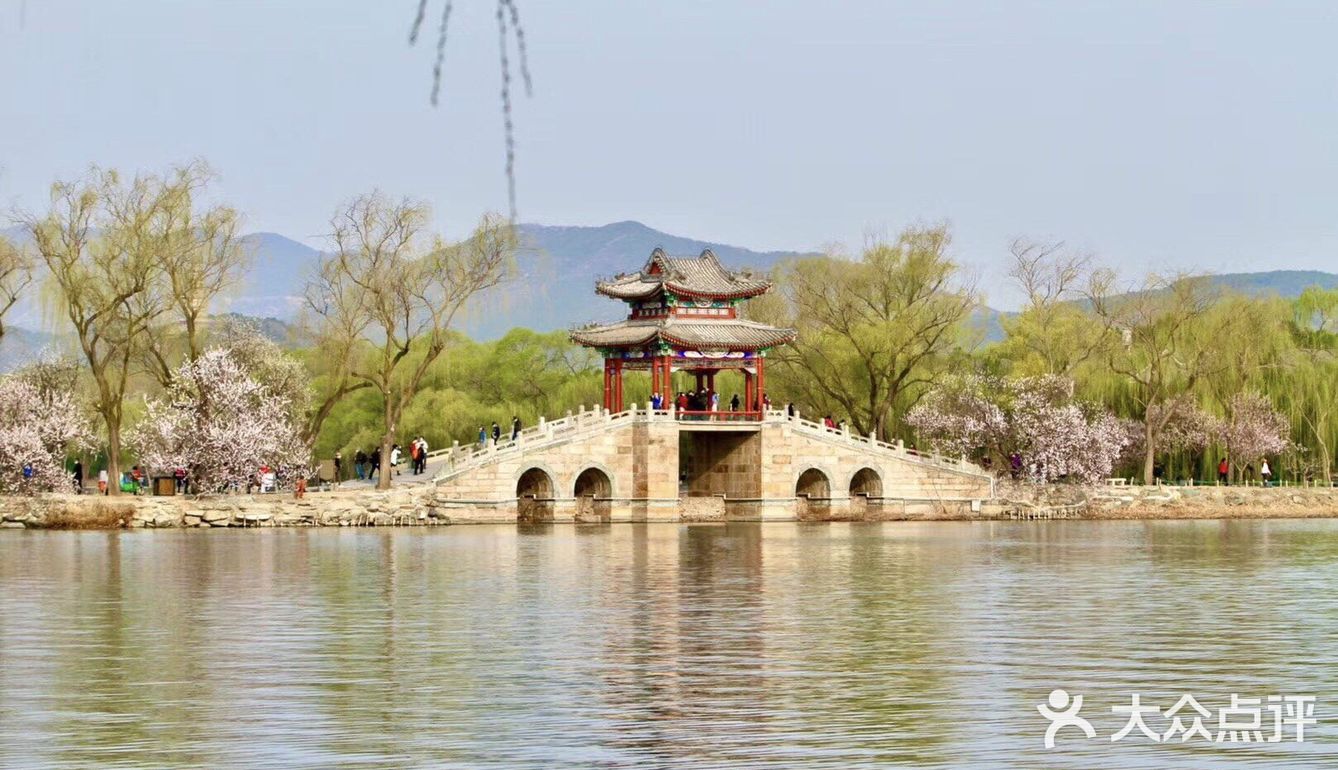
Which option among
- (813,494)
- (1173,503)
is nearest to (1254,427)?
(1173,503)

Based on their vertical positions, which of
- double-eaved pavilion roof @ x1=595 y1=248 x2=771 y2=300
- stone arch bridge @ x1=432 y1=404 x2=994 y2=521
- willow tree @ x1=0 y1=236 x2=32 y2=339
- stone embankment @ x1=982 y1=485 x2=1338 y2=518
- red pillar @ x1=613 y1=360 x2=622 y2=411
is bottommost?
stone embankment @ x1=982 y1=485 x2=1338 y2=518

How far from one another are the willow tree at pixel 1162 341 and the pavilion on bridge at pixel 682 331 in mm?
11306

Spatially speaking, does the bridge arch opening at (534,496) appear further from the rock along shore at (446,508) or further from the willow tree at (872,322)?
the willow tree at (872,322)

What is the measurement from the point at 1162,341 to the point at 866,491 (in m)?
10.6

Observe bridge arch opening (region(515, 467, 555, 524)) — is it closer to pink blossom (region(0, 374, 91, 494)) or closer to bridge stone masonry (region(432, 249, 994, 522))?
bridge stone masonry (region(432, 249, 994, 522))

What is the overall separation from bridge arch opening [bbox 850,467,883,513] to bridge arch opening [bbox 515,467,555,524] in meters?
10.2

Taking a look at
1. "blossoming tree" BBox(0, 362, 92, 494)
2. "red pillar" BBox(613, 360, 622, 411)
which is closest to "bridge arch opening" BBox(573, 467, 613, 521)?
"red pillar" BBox(613, 360, 622, 411)

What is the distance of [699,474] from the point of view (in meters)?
63.9

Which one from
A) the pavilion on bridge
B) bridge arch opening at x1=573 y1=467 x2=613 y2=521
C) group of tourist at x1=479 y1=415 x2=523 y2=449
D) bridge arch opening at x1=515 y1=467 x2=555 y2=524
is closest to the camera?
bridge arch opening at x1=515 y1=467 x2=555 y2=524

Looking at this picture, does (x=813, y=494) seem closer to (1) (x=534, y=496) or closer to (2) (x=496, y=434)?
(1) (x=534, y=496)

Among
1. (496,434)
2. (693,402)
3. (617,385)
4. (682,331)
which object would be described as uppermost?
(682,331)

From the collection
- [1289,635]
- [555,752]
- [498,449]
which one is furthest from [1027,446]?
[555,752]

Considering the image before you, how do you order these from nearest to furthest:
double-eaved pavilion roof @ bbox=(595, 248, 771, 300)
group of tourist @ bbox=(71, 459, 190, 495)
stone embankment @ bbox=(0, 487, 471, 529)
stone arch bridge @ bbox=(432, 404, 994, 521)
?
stone embankment @ bbox=(0, 487, 471, 529)
group of tourist @ bbox=(71, 459, 190, 495)
stone arch bridge @ bbox=(432, 404, 994, 521)
double-eaved pavilion roof @ bbox=(595, 248, 771, 300)

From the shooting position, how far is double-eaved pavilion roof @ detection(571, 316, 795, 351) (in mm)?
59781
